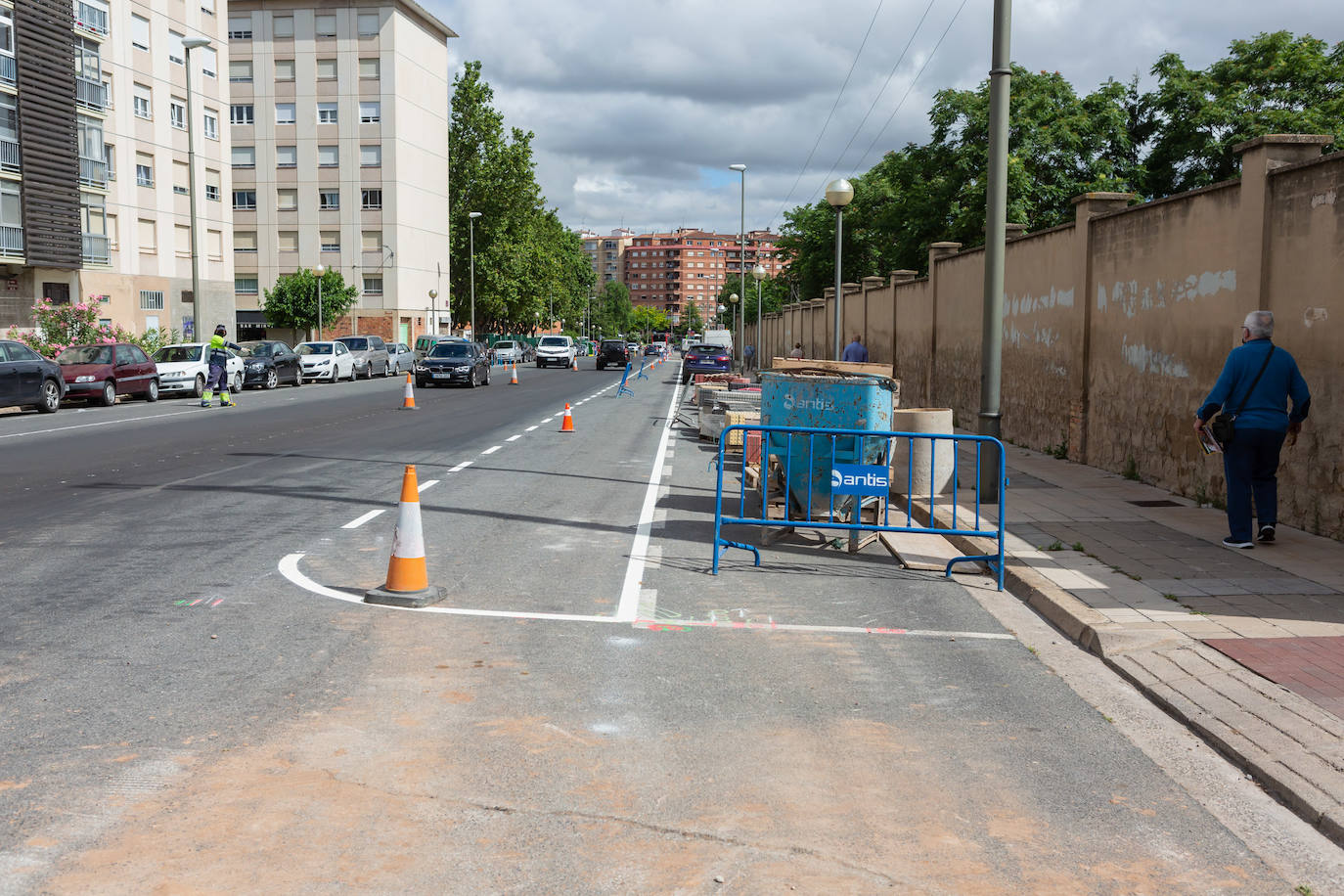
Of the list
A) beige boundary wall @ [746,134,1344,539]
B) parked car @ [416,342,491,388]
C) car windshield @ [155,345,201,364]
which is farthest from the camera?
parked car @ [416,342,491,388]

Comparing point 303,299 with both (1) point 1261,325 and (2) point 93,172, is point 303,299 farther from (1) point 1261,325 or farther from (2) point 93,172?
(1) point 1261,325

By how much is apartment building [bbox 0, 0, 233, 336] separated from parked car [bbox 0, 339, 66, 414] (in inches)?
369

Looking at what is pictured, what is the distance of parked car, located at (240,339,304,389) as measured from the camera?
37.6 metres

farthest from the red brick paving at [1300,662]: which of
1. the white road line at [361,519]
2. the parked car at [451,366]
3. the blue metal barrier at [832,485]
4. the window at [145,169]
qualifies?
the window at [145,169]

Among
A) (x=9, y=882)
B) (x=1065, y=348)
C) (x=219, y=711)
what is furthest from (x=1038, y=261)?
(x=9, y=882)

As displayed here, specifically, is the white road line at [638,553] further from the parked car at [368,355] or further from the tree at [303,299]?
the tree at [303,299]

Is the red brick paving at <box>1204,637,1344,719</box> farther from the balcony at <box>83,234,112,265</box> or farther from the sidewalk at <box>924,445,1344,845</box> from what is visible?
the balcony at <box>83,234,112,265</box>

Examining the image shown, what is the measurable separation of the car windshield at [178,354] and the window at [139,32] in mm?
22648

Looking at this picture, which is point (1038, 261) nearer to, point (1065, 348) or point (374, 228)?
point (1065, 348)

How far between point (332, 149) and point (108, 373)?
49038mm

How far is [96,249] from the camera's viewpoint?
151ft


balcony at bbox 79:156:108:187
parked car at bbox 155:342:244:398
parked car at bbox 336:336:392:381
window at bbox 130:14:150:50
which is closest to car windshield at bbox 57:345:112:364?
parked car at bbox 155:342:244:398

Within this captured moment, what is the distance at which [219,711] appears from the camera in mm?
5043

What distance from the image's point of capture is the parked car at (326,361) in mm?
42781
